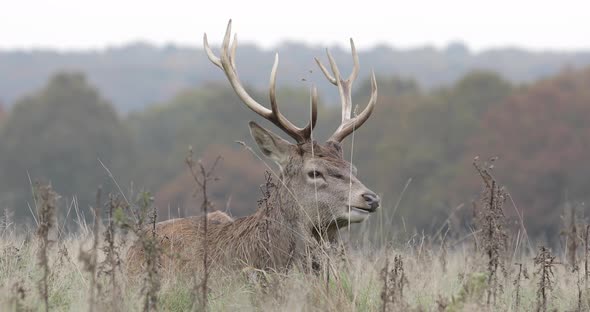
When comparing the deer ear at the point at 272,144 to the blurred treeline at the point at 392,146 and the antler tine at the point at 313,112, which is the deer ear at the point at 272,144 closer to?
the antler tine at the point at 313,112

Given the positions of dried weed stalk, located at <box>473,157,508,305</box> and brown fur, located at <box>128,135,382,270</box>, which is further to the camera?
brown fur, located at <box>128,135,382,270</box>

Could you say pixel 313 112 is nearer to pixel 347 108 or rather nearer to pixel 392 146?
pixel 347 108

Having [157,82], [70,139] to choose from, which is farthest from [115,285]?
[157,82]

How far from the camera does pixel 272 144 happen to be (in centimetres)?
748

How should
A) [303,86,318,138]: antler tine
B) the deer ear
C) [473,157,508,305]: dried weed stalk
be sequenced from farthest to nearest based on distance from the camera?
the deer ear, [303,86,318,138]: antler tine, [473,157,508,305]: dried weed stalk

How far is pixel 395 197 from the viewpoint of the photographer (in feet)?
133

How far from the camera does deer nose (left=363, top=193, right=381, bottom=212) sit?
7.06 metres

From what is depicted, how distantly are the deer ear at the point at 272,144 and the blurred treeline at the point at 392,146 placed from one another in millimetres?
27554

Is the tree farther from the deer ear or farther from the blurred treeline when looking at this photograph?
the deer ear

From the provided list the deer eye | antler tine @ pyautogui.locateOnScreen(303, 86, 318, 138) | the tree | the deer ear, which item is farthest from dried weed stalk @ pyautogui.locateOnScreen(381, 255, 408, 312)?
the tree

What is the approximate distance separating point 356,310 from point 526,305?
145 centimetres

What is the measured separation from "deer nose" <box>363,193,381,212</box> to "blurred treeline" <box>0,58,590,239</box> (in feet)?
91.1

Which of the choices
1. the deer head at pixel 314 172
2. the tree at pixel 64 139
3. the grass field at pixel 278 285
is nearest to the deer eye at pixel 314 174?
the deer head at pixel 314 172

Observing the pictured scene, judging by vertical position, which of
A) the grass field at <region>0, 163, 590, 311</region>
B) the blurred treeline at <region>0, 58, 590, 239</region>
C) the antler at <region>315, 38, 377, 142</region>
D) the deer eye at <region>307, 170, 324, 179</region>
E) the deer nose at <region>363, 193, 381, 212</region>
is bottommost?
the blurred treeline at <region>0, 58, 590, 239</region>
